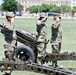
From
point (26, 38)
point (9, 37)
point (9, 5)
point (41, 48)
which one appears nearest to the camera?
point (9, 37)

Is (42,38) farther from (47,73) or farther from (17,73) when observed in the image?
(47,73)

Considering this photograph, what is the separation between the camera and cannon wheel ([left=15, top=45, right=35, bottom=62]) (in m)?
12.0

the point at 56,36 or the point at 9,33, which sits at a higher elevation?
the point at 9,33

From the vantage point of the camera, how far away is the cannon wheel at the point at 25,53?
1195cm

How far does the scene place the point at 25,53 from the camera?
40.3 ft

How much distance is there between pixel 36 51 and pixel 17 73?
93 centimetres

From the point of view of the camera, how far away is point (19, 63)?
29.5 feet

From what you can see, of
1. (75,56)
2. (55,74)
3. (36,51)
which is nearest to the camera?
(55,74)

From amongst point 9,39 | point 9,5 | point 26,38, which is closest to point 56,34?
point 26,38

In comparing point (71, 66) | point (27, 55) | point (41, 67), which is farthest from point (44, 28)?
point (41, 67)

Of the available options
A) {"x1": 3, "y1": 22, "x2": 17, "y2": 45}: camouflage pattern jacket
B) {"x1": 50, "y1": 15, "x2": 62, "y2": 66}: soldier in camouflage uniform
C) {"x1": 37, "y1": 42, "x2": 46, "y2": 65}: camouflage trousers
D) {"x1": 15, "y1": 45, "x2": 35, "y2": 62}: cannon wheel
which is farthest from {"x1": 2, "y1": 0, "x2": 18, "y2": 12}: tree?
{"x1": 3, "y1": 22, "x2": 17, "y2": 45}: camouflage pattern jacket

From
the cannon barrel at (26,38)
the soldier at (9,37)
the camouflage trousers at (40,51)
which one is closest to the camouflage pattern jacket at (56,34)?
the cannon barrel at (26,38)

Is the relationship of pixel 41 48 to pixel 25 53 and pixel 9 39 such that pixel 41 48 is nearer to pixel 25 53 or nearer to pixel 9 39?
pixel 25 53

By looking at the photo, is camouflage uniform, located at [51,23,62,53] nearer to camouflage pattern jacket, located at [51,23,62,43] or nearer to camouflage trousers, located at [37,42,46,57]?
camouflage pattern jacket, located at [51,23,62,43]
